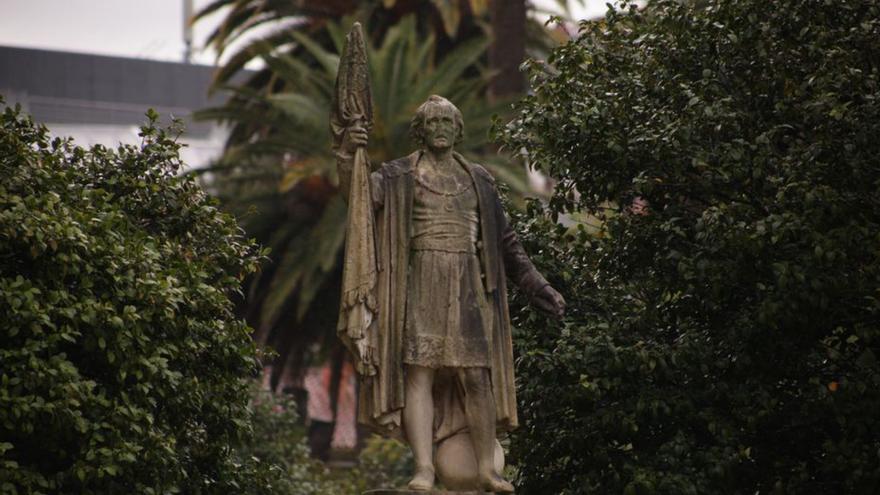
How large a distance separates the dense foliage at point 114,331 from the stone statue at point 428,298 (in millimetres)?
2429

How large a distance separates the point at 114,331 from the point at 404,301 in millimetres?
2717

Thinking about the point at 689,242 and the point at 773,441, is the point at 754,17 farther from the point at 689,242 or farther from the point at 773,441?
the point at 773,441

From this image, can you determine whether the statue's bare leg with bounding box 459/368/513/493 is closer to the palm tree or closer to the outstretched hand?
the outstretched hand

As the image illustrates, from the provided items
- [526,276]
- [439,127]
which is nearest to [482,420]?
[526,276]

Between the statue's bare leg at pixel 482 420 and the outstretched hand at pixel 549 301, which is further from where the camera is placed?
the outstretched hand at pixel 549 301

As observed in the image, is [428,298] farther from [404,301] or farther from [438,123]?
[438,123]

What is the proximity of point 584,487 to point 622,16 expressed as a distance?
14.9 ft

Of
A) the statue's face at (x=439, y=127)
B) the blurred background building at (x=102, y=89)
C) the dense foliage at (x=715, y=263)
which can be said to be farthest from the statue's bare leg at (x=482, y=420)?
the blurred background building at (x=102, y=89)

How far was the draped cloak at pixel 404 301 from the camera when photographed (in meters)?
12.3

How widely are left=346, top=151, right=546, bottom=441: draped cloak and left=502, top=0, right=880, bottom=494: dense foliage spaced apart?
2.01 metres

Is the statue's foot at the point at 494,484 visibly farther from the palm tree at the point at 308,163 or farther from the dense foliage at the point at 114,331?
the palm tree at the point at 308,163

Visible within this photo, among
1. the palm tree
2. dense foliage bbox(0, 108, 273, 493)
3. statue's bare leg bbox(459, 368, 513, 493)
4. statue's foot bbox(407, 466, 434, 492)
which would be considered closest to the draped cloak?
statue's bare leg bbox(459, 368, 513, 493)

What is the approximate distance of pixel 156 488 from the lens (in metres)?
14.3

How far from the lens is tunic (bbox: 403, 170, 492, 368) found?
486 inches
